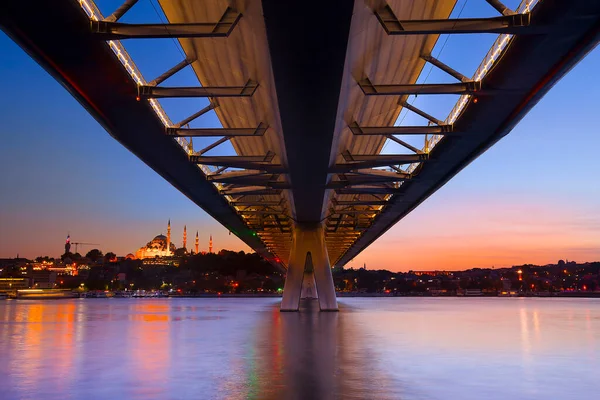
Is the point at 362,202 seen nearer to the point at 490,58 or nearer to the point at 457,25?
the point at 490,58

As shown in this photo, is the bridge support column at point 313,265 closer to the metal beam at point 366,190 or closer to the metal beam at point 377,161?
the metal beam at point 366,190

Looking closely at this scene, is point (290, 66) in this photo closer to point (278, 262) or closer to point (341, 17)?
point (341, 17)

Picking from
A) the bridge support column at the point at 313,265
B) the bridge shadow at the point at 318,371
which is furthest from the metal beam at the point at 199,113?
the bridge support column at the point at 313,265

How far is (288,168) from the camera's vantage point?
86.4 feet

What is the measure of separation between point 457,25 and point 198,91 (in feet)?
25.1

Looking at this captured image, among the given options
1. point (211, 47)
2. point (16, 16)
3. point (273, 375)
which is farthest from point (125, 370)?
point (211, 47)

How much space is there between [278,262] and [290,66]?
87661mm

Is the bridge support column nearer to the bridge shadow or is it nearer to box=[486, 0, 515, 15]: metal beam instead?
the bridge shadow

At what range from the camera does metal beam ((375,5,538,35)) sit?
13430mm

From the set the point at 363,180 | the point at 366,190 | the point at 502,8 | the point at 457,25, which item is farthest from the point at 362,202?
the point at 457,25

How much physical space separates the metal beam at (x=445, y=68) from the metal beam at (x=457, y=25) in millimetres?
4035

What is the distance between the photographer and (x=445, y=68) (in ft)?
58.0

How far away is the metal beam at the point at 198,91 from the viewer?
17328 mm

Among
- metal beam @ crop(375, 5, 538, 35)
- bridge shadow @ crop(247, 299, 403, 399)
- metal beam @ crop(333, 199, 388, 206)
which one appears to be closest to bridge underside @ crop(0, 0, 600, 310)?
metal beam @ crop(375, 5, 538, 35)
